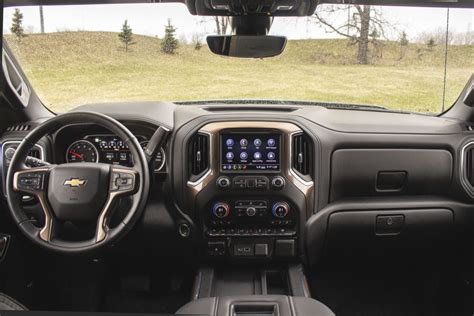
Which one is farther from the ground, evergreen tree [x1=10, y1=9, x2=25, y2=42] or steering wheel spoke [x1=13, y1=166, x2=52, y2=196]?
evergreen tree [x1=10, y1=9, x2=25, y2=42]

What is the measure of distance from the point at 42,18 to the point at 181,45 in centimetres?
88

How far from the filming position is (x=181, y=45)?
3.62 metres

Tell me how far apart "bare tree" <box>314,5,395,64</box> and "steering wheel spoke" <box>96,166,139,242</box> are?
4.53 ft

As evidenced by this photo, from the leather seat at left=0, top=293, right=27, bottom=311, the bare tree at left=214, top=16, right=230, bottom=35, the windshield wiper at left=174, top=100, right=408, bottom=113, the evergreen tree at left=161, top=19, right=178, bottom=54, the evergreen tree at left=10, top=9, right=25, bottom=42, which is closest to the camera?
the leather seat at left=0, top=293, right=27, bottom=311

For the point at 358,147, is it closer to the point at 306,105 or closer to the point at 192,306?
the point at 306,105

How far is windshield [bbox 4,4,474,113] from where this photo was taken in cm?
307

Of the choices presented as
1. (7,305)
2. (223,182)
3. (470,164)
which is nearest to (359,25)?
(470,164)

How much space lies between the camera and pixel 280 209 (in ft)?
8.55

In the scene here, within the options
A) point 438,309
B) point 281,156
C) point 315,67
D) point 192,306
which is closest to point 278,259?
point 281,156

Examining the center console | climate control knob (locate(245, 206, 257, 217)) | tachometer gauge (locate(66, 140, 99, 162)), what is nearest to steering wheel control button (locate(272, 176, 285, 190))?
the center console

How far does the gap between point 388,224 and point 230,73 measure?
1370mm

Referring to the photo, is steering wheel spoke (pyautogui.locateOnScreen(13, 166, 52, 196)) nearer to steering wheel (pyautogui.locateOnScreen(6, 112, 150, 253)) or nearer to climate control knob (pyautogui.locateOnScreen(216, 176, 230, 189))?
steering wheel (pyautogui.locateOnScreen(6, 112, 150, 253))

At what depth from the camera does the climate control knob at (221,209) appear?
262cm

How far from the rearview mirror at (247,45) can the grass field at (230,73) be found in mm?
715
